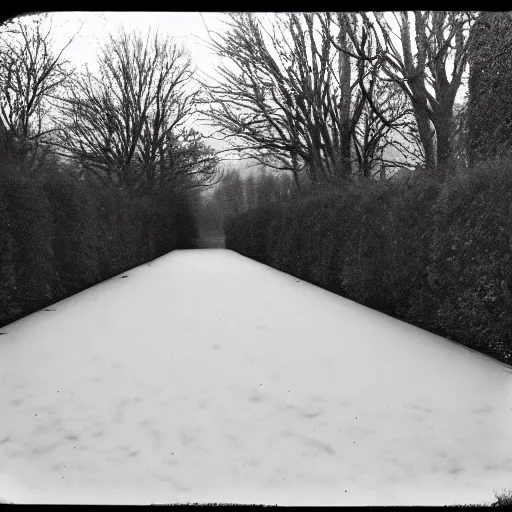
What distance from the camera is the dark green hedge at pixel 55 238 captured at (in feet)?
15.4

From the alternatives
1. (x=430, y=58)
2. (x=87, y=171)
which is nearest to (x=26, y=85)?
(x=87, y=171)

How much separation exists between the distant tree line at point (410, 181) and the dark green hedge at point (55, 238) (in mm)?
4163

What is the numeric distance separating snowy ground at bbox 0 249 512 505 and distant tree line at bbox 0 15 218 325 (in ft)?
4.05

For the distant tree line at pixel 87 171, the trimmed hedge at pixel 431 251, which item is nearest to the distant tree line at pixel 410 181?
the trimmed hedge at pixel 431 251

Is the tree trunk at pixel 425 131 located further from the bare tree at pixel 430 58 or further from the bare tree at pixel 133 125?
the bare tree at pixel 133 125

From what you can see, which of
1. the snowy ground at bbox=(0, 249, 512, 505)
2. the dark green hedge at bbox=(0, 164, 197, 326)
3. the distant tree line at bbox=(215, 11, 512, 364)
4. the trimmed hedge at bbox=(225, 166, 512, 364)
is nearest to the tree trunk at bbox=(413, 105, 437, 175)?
the distant tree line at bbox=(215, 11, 512, 364)

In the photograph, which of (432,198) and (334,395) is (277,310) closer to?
(432,198)

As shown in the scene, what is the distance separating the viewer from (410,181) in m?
5.15

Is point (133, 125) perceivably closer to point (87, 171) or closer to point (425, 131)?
point (87, 171)

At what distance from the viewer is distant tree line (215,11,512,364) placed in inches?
140

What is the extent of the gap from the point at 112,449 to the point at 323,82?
966cm

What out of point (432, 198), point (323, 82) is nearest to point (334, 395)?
point (432, 198)

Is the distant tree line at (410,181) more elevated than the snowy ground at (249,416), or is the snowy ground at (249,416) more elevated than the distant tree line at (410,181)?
the distant tree line at (410,181)
